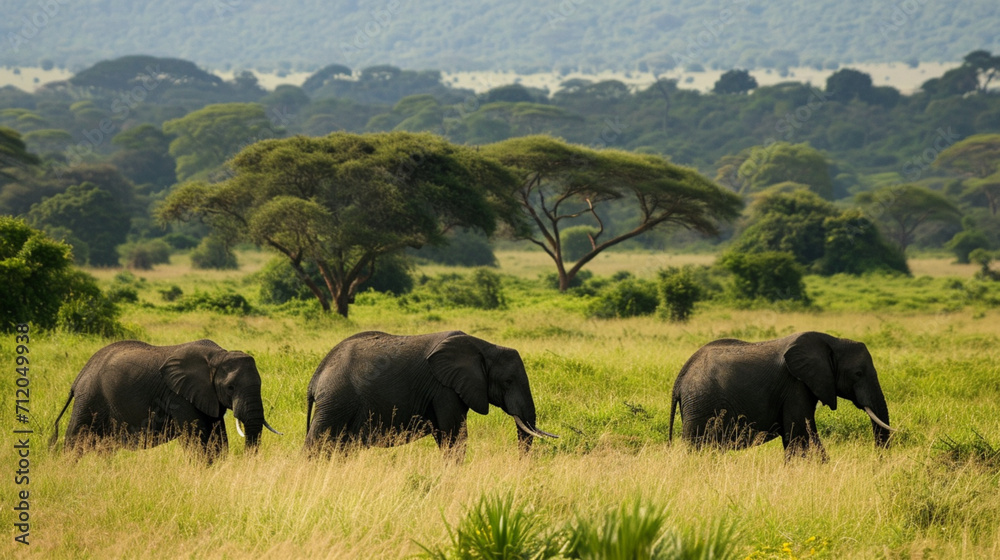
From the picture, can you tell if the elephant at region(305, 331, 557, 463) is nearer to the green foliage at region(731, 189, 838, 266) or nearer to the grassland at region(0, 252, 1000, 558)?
the grassland at region(0, 252, 1000, 558)

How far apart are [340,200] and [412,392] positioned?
57.0ft

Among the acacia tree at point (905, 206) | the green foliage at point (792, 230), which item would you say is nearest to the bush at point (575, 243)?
the green foliage at point (792, 230)

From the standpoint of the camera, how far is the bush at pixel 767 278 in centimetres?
2958

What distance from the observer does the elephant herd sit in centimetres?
811

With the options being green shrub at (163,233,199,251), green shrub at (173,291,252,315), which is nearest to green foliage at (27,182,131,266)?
green shrub at (163,233,199,251)

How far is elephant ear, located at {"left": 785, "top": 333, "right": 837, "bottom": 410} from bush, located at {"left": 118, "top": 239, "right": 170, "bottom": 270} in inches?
1543

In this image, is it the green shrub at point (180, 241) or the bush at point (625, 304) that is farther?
the green shrub at point (180, 241)

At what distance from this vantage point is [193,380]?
323 inches

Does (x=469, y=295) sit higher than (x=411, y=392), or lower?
lower

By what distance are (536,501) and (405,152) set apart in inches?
751

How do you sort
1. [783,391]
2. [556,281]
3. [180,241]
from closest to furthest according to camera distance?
[783,391]
[556,281]
[180,241]

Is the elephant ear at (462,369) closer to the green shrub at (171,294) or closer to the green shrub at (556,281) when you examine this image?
the green shrub at (171,294)

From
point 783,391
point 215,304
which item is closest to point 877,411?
point 783,391

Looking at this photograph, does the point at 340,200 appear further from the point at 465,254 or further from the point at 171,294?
the point at 465,254
